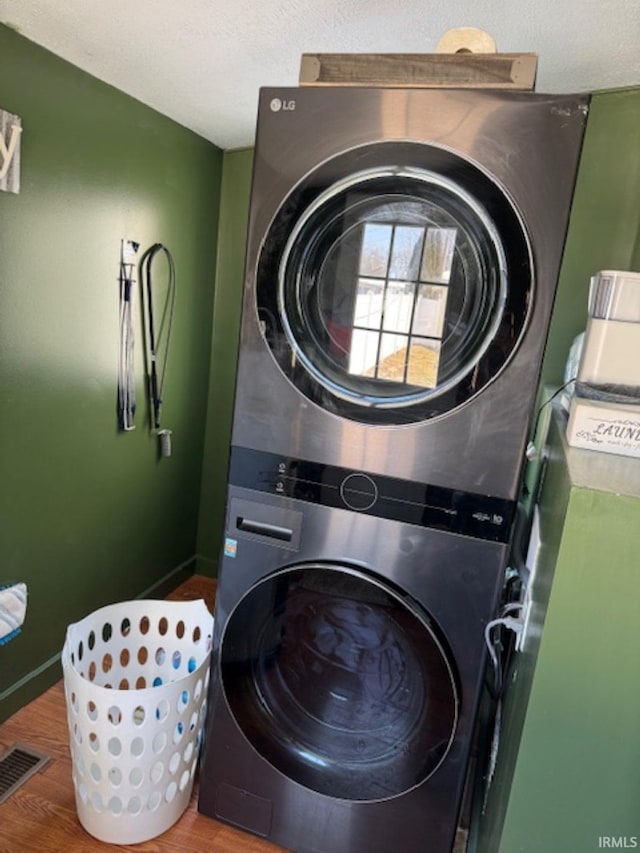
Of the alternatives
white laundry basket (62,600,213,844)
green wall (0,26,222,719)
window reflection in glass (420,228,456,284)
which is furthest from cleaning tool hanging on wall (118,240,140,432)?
window reflection in glass (420,228,456,284)

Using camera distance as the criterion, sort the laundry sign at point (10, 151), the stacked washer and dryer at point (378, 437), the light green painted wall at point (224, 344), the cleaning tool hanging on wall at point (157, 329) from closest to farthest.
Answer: the stacked washer and dryer at point (378, 437) < the laundry sign at point (10, 151) < the cleaning tool hanging on wall at point (157, 329) < the light green painted wall at point (224, 344)

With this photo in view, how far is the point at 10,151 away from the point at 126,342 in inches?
30.8

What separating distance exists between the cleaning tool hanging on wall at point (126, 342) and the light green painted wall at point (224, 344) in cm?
56

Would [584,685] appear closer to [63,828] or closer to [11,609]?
[63,828]

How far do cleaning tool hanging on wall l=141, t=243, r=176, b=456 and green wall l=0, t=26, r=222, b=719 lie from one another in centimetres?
5

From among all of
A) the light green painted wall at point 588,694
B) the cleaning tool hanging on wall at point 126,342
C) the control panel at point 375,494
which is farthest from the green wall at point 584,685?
the cleaning tool hanging on wall at point 126,342

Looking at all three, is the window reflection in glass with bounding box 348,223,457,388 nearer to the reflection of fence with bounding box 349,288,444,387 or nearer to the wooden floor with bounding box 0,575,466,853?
the reflection of fence with bounding box 349,288,444,387

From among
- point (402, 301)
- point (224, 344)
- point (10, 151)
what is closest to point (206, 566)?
point (224, 344)

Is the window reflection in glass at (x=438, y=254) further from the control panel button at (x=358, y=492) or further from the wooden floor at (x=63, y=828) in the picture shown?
the wooden floor at (x=63, y=828)

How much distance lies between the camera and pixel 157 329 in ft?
8.14

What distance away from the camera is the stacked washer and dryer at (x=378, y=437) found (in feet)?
3.90

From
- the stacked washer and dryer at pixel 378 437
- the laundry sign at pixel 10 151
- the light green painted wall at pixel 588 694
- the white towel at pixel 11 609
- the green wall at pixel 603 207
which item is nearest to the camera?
the light green painted wall at pixel 588 694

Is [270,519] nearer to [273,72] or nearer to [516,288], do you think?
[516,288]

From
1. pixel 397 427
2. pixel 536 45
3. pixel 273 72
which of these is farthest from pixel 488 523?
pixel 273 72
